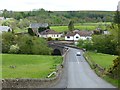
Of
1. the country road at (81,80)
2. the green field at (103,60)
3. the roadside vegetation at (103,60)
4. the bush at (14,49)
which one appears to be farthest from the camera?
the bush at (14,49)

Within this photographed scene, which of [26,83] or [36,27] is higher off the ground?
[26,83]

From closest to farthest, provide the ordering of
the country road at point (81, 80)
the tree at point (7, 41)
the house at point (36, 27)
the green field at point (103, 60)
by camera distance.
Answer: the country road at point (81, 80) → the green field at point (103, 60) → the tree at point (7, 41) → the house at point (36, 27)

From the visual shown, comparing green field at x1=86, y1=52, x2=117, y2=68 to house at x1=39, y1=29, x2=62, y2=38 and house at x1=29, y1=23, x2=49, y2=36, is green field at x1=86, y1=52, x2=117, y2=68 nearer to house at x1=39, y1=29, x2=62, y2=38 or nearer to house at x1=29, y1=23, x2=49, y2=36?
house at x1=39, y1=29, x2=62, y2=38

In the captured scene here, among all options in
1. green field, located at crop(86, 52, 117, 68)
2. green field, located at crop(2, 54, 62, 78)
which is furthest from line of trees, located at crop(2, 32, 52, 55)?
green field, located at crop(2, 54, 62, 78)

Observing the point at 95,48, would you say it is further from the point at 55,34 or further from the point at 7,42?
the point at 55,34

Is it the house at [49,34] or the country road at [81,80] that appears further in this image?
the house at [49,34]

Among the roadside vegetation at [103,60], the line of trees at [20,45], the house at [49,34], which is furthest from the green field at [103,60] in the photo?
the house at [49,34]

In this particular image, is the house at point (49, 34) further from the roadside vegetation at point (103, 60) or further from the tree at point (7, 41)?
the roadside vegetation at point (103, 60)

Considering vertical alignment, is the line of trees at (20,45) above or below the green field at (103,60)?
above

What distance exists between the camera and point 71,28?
167250 millimetres

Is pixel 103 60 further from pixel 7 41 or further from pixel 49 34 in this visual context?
pixel 49 34

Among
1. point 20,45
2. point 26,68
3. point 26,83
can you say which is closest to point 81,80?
point 26,68

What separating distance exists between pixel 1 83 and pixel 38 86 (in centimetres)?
510

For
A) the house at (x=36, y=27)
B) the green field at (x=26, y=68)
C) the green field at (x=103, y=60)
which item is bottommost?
the green field at (x=103, y=60)
